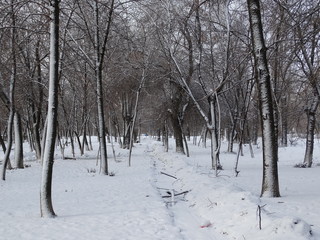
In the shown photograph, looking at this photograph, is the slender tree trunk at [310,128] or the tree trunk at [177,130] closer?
the slender tree trunk at [310,128]

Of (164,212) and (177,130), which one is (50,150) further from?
(177,130)

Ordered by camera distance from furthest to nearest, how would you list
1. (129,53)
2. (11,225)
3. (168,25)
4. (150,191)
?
(129,53) → (168,25) → (150,191) → (11,225)

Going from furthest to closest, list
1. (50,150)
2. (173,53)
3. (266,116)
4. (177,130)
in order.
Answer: (177,130), (173,53), (266,116), (50,150)

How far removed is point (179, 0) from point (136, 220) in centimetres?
1136

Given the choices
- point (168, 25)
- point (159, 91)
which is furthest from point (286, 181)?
point (159, 91)

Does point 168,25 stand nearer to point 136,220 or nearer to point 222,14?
point 222,14

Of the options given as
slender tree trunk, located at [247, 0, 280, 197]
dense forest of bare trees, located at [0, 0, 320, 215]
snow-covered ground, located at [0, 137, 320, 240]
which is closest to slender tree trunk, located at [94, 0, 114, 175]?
dense forest of bare trees, located at [0, 0, 320, 215]

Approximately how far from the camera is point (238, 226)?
5.70m

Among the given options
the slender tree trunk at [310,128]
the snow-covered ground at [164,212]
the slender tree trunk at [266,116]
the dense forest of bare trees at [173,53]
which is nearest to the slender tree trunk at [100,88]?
the dense forest of bare trees at [173,53]

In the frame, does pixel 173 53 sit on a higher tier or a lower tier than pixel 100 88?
higher

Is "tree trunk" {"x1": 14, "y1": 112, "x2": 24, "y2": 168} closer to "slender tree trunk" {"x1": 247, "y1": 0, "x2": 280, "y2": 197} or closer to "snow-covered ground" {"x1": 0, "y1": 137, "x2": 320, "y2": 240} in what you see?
"snow-covered ground" {"x1": 0, "y1": 137, "x2": 320, "y2": 240}

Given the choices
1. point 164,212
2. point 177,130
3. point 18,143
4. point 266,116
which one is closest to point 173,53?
point 266,116

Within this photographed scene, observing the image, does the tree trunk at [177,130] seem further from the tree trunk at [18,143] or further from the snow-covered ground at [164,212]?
the snow-covered ground at [164,212]

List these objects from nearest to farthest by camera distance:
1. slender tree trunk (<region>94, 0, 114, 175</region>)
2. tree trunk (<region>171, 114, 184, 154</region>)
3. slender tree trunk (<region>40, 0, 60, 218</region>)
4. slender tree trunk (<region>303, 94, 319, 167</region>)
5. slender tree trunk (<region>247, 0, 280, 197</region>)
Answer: slender tree trunk (<region>40, 0, 60, 218</region>)
slender tree trunk (<region>247, 0, 280, 197</region>)
slender tree trunk (<region>94, 0, 114, 175</region>)
slender tree trunk (<region>303, 94, 319, 167</region>)
tree trunk (<region>171, 114, 184, 154</region>)
